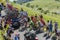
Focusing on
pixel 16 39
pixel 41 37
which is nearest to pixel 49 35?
pixel 41 37

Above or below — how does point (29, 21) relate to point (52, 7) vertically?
above

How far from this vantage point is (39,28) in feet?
73.9

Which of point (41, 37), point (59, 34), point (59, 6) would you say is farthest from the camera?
point (59, 6)

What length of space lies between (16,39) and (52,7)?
5700 inches

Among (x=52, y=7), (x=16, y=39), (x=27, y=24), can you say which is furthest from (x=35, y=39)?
(x=52, y=7)

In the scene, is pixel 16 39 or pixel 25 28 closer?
pixel 16 39

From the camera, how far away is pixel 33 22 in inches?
893

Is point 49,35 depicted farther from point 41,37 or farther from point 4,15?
point 4,15

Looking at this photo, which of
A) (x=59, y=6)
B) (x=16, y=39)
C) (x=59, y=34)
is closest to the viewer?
(x=16, y=39)

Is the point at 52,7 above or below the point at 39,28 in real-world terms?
below

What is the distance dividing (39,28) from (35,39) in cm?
393

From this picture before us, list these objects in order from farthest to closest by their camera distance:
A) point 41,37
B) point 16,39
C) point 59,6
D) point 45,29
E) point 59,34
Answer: point 59,6, point 45,29, point 41,37, point 59,34, point 16,39

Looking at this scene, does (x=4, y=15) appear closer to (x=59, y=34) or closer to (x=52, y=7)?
(x=59, y=34)

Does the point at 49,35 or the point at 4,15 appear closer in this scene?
the point at 49,35
